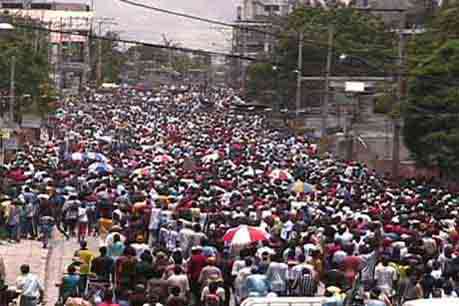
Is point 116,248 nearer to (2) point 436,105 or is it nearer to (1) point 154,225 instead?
(1) point 154,225

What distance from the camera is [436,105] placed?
4294 cm

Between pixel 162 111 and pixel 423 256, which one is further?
pixel 162 111

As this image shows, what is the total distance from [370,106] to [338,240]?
162 feet

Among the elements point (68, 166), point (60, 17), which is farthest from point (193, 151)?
point (60, 17)

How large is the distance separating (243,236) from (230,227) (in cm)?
195

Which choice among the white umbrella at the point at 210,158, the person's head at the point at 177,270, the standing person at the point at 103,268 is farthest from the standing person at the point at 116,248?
the white umbrella at the point at 210,158

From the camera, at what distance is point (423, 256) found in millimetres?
20219

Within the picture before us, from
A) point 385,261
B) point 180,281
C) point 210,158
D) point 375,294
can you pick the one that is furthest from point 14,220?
point 210,158

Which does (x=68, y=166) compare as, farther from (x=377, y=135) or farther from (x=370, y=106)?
(x=370, y=106)

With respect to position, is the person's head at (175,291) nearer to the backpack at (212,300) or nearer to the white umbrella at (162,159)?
the backpack at (212,300)

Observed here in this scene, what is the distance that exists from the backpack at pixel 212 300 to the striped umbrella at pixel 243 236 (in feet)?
8.82

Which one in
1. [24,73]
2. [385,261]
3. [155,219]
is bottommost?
[155,219]

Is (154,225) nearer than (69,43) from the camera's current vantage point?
Yes

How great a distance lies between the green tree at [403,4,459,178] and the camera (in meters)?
41.9
